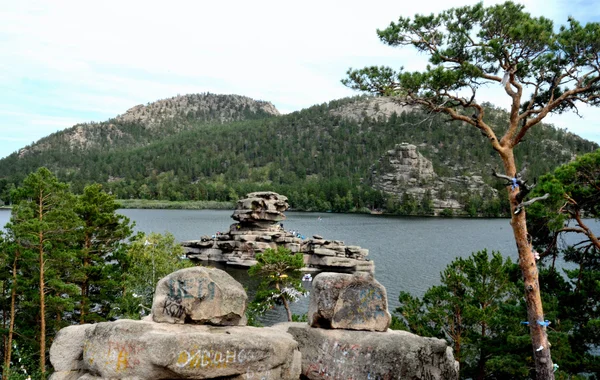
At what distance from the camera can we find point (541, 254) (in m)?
16.1

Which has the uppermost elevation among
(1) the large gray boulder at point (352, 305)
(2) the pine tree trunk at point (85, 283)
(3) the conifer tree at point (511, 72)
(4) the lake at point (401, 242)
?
(3) the conifer tree at point (511, 72)

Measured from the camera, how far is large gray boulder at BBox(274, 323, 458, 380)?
36.8 ft

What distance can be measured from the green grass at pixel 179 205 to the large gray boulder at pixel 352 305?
15442 cm

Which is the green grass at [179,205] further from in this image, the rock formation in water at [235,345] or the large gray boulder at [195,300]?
the large gray boulder at [195,300]

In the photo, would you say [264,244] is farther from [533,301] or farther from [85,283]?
[533,301]

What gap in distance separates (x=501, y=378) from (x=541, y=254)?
609cm

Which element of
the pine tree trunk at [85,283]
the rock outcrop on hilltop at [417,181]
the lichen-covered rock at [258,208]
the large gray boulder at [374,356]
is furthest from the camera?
the rock outcrop on hilltop at [417,181]

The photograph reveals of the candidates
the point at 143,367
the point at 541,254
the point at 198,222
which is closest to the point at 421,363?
the point at 143,367

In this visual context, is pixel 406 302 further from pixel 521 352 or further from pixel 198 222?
pixel 198 222

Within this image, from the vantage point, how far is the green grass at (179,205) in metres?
162

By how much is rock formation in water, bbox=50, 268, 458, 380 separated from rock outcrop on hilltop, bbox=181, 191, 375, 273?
43.9 metres

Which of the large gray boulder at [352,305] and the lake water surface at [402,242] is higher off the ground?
the large gray boulder at [352,305]

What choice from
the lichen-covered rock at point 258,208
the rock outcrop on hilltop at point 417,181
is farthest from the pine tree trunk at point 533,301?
the rock outcrop on hilltop at point 417,181

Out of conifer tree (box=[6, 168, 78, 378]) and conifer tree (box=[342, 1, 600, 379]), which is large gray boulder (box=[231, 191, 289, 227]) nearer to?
conifer tree (box=[6, 168, 78, 378])
